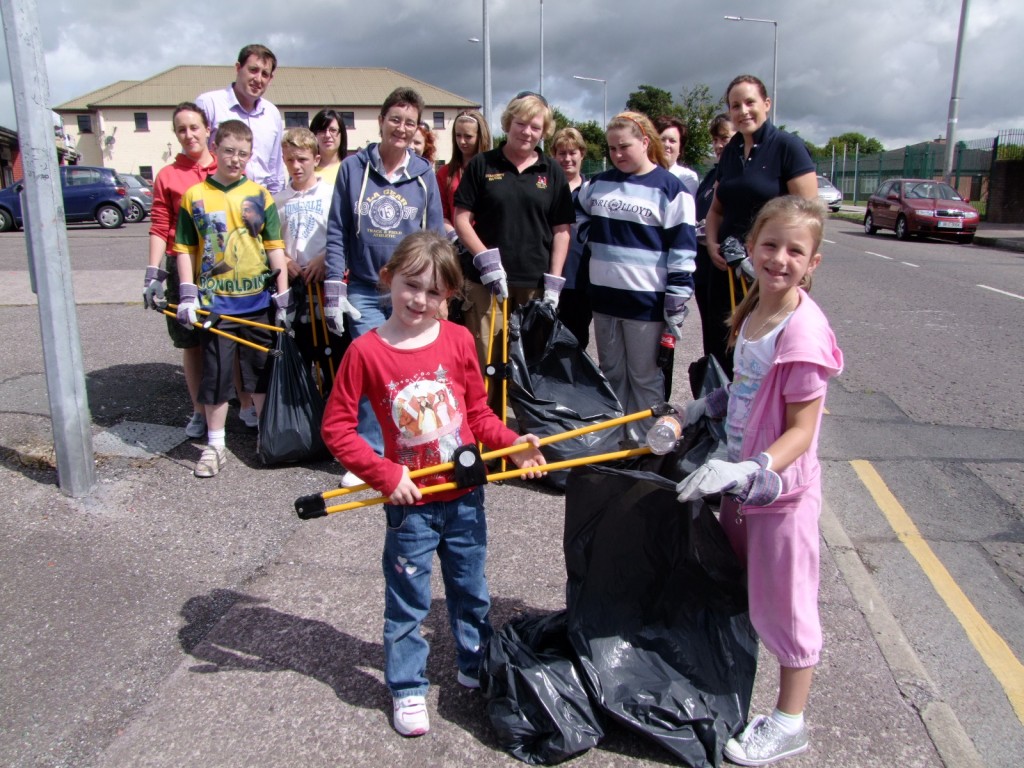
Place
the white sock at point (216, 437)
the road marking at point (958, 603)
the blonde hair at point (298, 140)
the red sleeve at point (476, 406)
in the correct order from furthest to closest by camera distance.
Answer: the blonde hair at point (298, 140)
the white sock at point (216, 437)
the road marking at point (958, 603)
the red sleeve at point (476, 406)

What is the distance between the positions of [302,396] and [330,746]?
2412mm

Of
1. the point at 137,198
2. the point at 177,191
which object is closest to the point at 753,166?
the point at 177,191

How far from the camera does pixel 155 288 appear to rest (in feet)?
14.4

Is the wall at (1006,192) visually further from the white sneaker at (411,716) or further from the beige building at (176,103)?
the beige building at (176,103)

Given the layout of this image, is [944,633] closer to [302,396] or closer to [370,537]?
[370,537]

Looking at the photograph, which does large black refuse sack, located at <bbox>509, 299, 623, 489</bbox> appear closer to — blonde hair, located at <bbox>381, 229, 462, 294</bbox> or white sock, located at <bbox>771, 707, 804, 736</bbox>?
blonde hair, located at <bbox>381, 229, 462, 294</bbox>

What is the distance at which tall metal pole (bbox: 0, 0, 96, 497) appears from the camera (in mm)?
3662

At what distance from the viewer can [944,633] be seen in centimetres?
305

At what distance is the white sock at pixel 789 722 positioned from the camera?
233cm

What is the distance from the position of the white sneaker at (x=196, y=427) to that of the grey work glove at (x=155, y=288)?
74cm

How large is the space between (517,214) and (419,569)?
229 centimetres

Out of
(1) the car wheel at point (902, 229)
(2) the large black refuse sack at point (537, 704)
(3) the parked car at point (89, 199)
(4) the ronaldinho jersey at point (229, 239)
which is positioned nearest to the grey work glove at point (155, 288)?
(4) the ronaldinho jersey at point (229, 239)

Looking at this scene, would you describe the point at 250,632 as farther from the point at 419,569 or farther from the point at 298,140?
the point at 298,140

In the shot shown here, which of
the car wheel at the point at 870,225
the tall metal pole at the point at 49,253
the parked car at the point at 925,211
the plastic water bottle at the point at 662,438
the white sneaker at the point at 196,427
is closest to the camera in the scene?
the plastic water bottle at the point at 662,438
